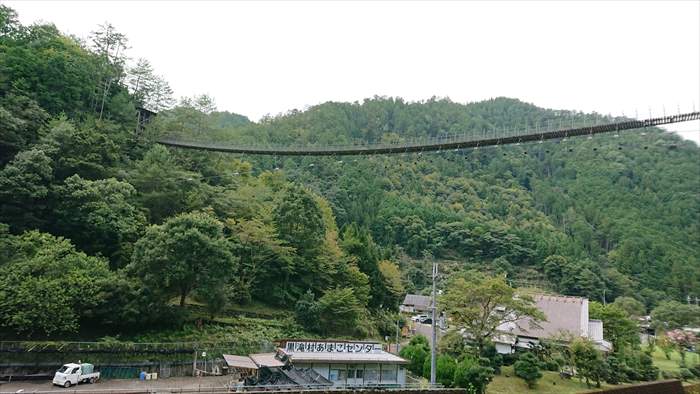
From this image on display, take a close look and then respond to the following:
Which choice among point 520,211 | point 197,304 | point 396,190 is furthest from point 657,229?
point 197,304

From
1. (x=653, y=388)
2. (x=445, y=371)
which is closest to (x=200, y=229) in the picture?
(x=445, y=371)

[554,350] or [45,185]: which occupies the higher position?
[45,185]

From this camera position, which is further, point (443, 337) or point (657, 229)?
point (657, 229)

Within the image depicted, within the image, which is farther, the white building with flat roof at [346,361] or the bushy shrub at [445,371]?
the bushy shrub at [445,371]

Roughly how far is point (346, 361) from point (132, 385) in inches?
340

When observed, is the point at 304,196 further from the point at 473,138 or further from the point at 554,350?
the point at 554,350

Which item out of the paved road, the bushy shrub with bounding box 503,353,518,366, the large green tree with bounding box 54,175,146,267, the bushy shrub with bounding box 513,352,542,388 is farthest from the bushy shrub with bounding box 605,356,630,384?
the large green tree with bounding box 54,175,146,267

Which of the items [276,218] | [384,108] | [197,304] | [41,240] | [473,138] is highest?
[384,108]

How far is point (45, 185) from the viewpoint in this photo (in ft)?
76.8

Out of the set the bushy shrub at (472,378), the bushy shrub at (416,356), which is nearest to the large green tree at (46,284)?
the bushy shrub at (416,356)

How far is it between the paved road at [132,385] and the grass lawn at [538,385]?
13324 millimetres

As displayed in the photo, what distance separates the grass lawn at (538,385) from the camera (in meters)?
23.2

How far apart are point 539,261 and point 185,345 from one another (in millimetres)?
57361

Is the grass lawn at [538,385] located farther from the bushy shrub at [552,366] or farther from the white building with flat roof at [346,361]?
the white building with flat roof at [346,361]
